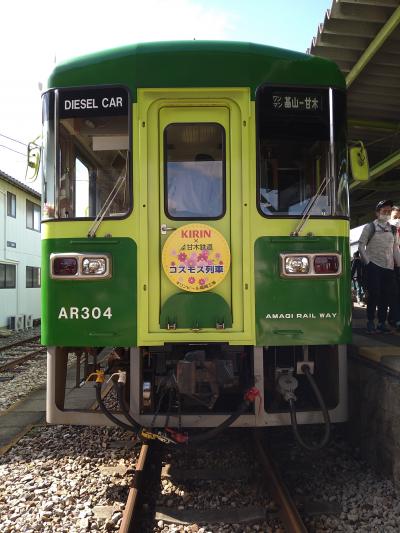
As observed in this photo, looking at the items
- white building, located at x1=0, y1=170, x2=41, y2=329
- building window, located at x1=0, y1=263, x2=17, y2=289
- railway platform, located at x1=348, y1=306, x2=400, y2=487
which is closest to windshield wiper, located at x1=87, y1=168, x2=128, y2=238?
railway platform, located at x1=348, y1=306, x2=400, y2=487

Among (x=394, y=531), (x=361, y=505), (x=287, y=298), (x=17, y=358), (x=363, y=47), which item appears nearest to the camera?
(x=394, y=531)

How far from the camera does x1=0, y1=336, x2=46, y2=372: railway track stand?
10.1 meters

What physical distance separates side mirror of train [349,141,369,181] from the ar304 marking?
→ 2.23 m

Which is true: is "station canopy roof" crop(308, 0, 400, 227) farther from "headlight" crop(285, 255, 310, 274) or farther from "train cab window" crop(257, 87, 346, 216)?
"headlight" crop(285, 255, 310, 274)

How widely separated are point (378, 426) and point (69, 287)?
103 inches

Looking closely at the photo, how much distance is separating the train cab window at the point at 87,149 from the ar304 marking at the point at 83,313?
0.71 meters

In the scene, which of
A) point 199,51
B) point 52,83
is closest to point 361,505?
point 199,51

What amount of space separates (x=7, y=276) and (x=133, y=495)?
15188 mm

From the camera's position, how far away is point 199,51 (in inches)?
150

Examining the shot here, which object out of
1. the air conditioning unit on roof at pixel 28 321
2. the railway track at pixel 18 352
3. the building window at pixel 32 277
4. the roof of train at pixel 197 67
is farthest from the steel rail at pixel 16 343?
the roof of train at pixel 197 67

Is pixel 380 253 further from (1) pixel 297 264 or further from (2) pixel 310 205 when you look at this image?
(1) pixel 297 264

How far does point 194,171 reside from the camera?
3912 millimetres

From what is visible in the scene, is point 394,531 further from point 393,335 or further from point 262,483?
point 393,335

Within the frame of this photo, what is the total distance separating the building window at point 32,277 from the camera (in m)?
19.5
